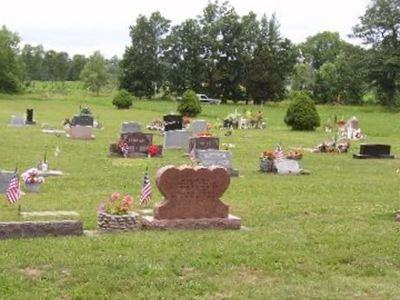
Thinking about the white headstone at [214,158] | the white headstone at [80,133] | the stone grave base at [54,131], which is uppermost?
the white headstone at [214,158]

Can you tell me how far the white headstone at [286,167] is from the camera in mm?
21484

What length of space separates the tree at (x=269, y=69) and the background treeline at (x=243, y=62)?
0.35ft

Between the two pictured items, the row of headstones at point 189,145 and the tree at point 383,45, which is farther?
the tree at point 383,45

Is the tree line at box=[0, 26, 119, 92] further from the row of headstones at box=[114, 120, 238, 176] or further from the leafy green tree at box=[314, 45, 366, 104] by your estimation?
the row of headstones at box=[114, 120, 238, 176]

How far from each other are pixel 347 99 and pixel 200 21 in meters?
21.4

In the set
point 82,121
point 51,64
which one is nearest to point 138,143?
point 82,121

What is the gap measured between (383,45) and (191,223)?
70523mm

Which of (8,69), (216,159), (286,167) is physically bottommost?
(286,167)

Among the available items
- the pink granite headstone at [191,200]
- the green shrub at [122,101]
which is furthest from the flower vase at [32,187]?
the green shrub at [122,101]

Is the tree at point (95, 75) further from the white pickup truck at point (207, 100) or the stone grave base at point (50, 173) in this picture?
the stone grave base at point (50, 173)

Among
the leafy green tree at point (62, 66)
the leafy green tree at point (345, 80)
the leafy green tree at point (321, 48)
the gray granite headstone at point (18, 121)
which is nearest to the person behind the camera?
the gray granite headstone at point (18, 121)

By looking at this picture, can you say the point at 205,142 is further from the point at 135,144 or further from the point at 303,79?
the point at 303,79

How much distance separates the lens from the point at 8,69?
99.6 metres

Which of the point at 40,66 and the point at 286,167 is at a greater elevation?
the point at 40,66
